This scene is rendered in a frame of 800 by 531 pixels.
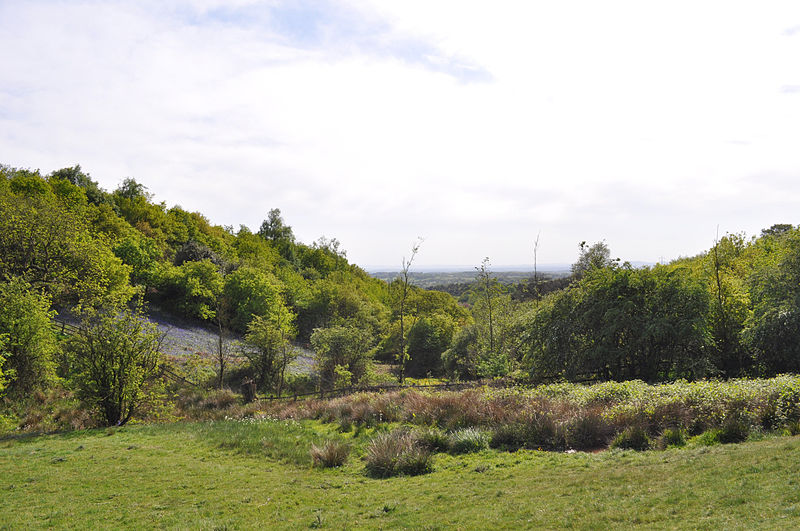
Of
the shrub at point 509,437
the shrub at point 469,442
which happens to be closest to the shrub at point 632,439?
the shrub at point 509,437

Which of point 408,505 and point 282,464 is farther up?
point 408,505

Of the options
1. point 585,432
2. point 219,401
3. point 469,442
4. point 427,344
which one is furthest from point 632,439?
point 427,344

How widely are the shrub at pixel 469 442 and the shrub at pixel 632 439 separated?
324cm

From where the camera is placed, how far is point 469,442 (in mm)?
11625

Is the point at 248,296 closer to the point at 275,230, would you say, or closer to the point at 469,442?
the point at 469,442

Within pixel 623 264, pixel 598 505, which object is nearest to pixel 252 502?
pixel 598 505

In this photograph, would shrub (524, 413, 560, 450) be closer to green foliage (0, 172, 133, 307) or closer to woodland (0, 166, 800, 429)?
woodland (0, 166, 800, 429)

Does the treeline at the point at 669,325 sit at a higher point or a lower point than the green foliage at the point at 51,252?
lower

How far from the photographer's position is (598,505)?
6.27m

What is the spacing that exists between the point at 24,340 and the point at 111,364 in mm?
6375

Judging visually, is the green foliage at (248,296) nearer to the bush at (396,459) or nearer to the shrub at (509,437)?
the bush at (396,459)

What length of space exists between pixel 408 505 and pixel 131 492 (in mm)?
5983

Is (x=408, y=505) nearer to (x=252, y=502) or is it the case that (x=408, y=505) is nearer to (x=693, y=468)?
(x=252, y=502)

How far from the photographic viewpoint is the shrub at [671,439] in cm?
958
